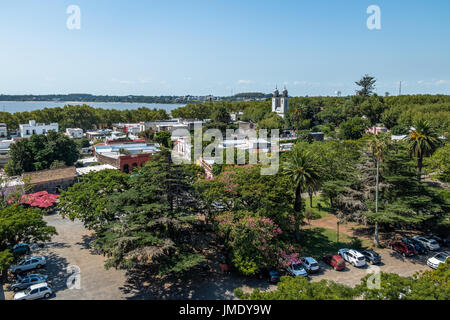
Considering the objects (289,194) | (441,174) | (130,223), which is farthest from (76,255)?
(441,174)

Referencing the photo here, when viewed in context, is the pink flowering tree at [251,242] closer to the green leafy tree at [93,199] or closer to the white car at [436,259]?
the green leafy tree at [93,199]

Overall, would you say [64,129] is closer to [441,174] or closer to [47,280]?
[47,280]

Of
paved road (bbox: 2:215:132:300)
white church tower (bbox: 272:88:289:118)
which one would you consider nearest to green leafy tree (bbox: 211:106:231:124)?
white church tower (bbox: 272:88:289:118)

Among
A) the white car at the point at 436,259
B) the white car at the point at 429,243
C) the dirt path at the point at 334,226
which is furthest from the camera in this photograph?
the dirt path at the point at 334,226

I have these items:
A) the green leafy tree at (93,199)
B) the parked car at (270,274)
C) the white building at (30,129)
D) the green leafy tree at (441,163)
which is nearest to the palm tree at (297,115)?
the green leafy tree at (441,163)

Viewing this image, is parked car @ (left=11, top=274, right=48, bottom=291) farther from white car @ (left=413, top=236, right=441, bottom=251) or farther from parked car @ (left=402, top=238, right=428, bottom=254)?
white car @ (left=413, top=236, right=441, bottom=251)

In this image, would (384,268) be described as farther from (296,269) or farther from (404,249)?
(296,269)

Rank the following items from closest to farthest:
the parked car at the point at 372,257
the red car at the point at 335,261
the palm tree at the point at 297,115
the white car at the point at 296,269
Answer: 1. the white car at the point at 296,269
2. the red car at the point at 335,261
3. the parked car at the point at 372,257
4. the palm tree at the point at 297,115
